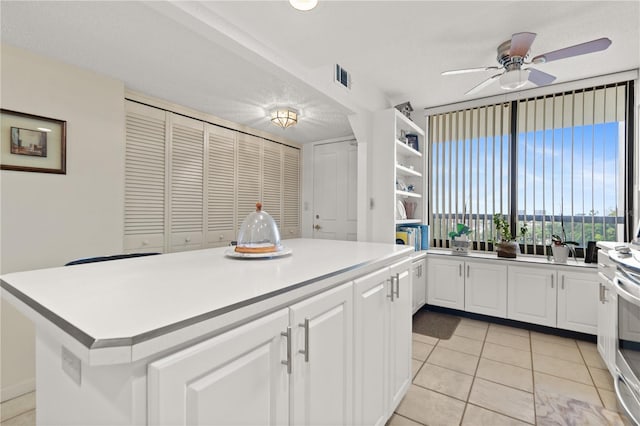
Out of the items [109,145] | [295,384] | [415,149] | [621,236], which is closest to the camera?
[295,384]

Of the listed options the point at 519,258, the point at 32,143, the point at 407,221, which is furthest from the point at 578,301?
the point at 32,143

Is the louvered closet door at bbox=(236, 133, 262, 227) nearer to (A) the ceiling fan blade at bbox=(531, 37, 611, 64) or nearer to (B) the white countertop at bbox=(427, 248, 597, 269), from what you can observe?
(B) the white countertop at bbox=(427, 248, 597, 269)

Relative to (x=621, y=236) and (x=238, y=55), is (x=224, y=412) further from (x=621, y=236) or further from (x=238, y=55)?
(x=621, y=236)

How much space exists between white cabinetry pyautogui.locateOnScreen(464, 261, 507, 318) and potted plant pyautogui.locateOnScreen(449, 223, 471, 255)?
0.69ft

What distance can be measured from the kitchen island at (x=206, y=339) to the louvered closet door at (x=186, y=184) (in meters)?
1.95

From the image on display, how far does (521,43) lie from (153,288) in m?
2.73

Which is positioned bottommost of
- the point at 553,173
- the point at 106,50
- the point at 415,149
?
the point at 553,173

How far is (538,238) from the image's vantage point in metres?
3.38

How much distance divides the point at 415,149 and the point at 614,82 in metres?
1.97

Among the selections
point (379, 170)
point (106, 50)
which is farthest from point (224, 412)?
point (379, 170)

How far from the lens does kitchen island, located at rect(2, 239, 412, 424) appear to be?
1.89 feet

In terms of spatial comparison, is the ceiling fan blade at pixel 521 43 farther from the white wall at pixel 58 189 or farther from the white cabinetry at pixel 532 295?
the white wall at pixel 58 189

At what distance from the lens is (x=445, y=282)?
11.5 ft

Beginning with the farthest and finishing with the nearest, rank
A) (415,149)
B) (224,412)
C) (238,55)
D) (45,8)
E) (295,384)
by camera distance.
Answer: (415,149)
(238,55)
(45,8)
(295,384)
(224,412)
